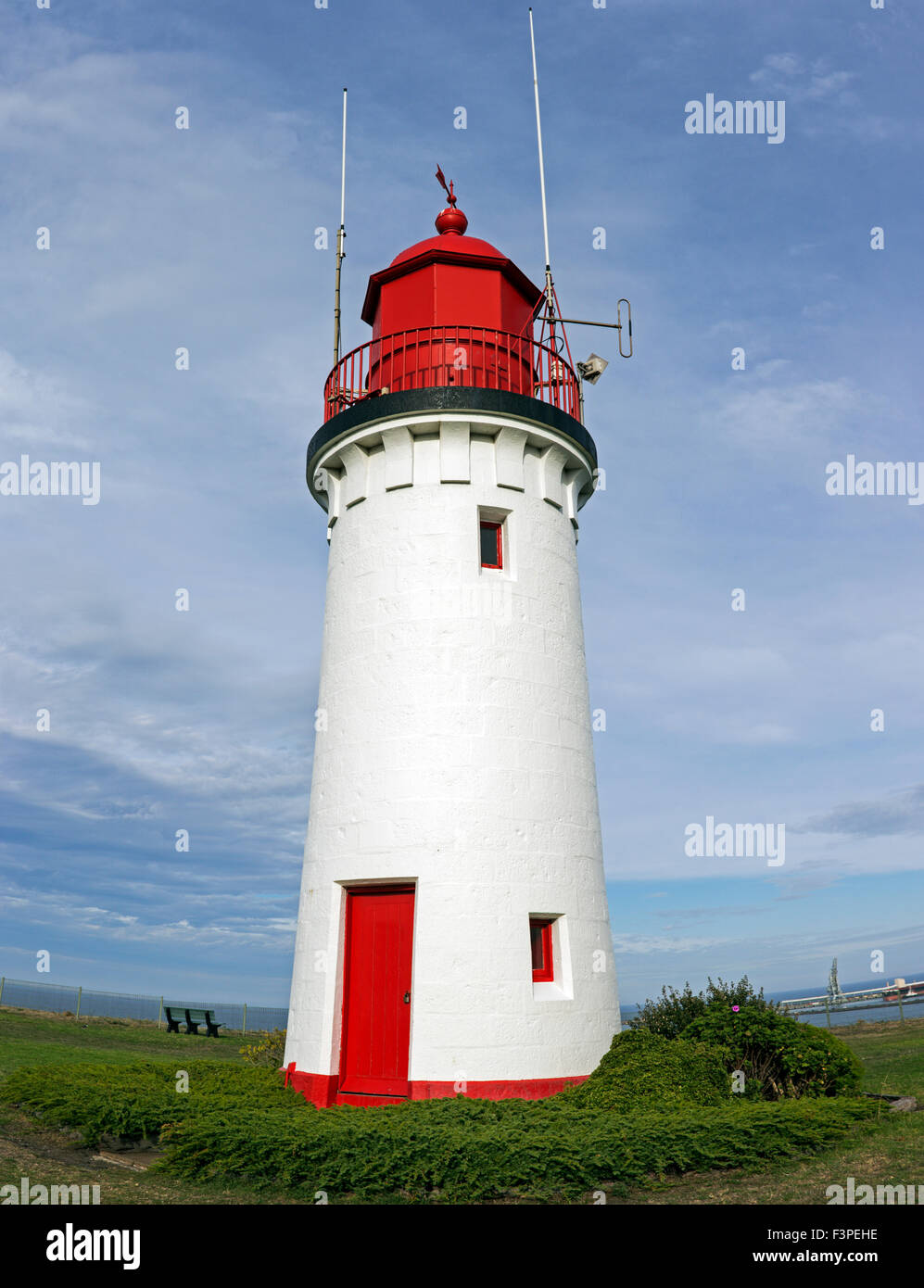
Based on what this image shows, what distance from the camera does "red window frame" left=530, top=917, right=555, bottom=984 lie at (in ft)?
39.5

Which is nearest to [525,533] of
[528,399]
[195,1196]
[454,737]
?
[528,399]

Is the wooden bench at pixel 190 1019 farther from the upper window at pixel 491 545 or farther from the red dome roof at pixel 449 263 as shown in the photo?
the red dome roof at pixel 449 263

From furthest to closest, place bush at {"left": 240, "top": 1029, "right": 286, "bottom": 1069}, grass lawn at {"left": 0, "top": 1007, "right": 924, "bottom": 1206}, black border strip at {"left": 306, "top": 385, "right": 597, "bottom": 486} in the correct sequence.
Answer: bush at {"left": 240, "top": 1029, "right": 286, "bottom": 1069} → black border strip at {"left": 306, "top": 385, "right": 597, "bottom": 486} → grass lawn at {"left": 0, "top": 1007, "right": 924, "bottom": 1206}

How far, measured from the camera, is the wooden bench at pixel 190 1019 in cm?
2650

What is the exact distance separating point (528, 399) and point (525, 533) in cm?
205

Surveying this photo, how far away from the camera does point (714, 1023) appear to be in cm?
1263

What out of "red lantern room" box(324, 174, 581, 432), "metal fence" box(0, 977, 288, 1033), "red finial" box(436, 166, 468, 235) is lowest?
"metal fence" box(0, 977, 288, 1033)

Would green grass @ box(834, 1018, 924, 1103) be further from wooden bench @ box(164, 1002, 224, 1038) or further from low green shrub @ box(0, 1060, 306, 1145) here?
wooden bench @ box(164, 1002, 224, 1038)

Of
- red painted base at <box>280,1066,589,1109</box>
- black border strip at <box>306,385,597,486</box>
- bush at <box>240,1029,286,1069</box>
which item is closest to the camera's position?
red painted base at <box>280,1066,589,1109</box>

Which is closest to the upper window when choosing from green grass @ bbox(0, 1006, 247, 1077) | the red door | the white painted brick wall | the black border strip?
the white painted brick wall

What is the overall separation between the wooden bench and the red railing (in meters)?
19.7

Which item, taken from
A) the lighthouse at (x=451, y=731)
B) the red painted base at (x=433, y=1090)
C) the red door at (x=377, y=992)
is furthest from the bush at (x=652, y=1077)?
the red door at (x=377, y=992)

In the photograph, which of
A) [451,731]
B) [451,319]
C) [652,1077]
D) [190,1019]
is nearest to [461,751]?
[451,731]
